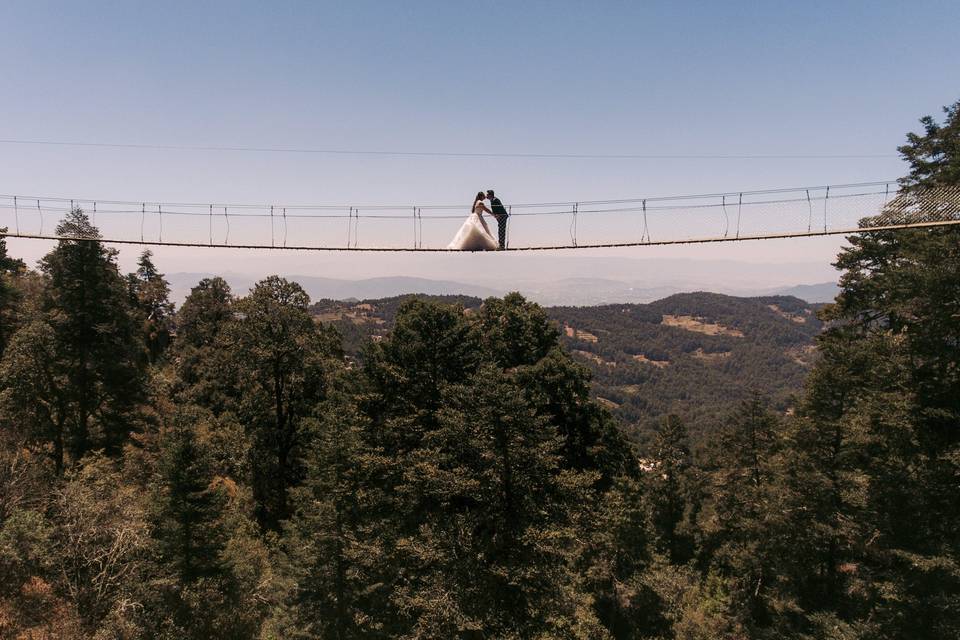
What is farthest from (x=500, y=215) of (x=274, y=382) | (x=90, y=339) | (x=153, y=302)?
(x=153, y=302)

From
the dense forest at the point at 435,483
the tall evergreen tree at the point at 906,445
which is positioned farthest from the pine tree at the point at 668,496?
the tall evergreen tree at the point at 906,445

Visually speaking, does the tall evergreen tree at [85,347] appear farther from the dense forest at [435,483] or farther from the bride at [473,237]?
the bride at [473,237]

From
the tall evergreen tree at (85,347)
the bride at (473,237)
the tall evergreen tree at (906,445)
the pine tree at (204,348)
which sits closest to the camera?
the bride at (473,237)

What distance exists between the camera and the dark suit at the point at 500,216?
13523mm

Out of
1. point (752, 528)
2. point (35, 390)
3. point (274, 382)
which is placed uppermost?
point (35, 390)

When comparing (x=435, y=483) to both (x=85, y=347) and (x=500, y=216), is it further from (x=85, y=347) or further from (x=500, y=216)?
(x=85, y=347)

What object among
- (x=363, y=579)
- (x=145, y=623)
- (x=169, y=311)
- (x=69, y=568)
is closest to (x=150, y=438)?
(x=69, y=568)

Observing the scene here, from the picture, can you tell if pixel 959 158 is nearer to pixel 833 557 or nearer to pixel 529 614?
pixel 833 557

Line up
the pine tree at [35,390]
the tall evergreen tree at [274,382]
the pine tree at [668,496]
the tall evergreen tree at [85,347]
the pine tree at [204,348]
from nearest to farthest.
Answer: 1. the pine tree at [35,390]
2. the tall evergreen tree at [85,347]
3. the tall evergreen tree at [274,382]
4. the pine tree at [204,348]
5. the pine tree at [668,496]

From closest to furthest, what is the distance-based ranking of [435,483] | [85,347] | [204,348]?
[435,483], [85,347], [204,348]

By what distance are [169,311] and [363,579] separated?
6343cm

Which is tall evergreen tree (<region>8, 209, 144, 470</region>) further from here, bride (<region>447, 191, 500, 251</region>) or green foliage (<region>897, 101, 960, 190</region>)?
green foliage (<region>897, 101, 960, 190</region>)

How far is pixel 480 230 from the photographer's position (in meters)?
12.8

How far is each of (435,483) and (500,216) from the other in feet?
33.1
